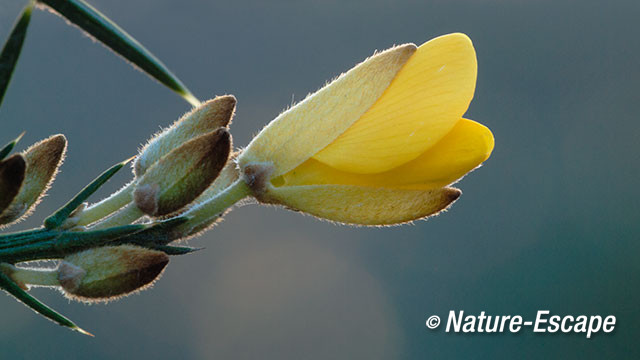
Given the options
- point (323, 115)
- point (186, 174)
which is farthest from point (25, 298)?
point (323, 115)

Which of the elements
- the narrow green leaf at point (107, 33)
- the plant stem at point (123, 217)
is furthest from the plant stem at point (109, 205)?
the narrow green leaf at point (107, 33)

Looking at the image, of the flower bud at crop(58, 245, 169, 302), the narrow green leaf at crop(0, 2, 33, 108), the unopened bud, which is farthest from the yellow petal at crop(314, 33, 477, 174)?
the narrow green leaf at crop(0, 2, 33, 108)

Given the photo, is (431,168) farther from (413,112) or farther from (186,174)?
(186,174)

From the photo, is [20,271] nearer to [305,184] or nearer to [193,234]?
[193,234]

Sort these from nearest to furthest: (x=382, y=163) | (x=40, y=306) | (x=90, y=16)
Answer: (x=90, y=16)
(x=40, y=306)
(x=382, y=163)

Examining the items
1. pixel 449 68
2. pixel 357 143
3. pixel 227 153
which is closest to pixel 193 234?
pixel 227 153

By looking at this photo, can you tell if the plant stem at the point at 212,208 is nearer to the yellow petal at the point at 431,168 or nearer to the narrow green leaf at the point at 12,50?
the yellow petal at the point at 431,168

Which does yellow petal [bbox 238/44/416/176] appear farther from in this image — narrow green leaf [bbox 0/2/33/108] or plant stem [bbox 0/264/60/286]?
narrow green leaf [bbox 0/2/33/108]
